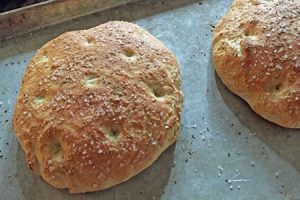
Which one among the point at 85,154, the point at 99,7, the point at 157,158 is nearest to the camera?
the point at 85,154

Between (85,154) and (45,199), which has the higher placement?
(85,154)

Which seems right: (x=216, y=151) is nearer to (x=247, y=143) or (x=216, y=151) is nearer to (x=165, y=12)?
(x=247, y=143)

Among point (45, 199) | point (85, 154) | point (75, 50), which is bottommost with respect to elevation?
point (45, 199)

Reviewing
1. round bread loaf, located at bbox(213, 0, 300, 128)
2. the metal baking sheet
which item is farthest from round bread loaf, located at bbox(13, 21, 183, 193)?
round bread loaf, located at bbox(213, 0, 300, 128)

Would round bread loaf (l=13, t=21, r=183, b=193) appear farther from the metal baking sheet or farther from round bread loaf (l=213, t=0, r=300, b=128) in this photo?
round bread loaf (l=213, t=0, r=300, b=128)

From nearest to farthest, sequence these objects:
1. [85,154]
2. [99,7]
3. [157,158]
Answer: [85,154]
[157,158]
[99,7]

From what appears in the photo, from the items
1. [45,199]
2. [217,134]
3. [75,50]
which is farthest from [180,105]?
[45,199]
